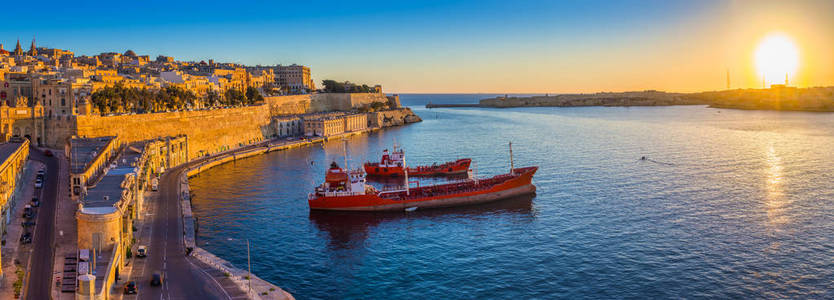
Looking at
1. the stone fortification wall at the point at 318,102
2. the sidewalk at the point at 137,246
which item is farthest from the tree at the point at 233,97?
the sidewalk at the point at 137,246

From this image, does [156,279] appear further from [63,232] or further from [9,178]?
[9,178]

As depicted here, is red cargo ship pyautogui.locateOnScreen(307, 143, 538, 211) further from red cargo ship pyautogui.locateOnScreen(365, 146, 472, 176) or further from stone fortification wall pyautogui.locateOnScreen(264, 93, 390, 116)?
stone fortification wall pyautogui.locateOnScreen(264, 93, 390, 116)

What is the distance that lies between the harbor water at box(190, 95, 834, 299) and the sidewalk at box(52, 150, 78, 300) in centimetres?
626

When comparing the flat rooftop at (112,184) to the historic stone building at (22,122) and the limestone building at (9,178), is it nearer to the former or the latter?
the limestone building at (9,178)

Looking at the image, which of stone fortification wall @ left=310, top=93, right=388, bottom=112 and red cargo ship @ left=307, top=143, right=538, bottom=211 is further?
stone fortification wall @ left=310, top=93, right=388, bottom=112

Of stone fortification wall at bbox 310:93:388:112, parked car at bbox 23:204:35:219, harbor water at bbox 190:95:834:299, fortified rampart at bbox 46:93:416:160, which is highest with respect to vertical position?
stone fortification wall at bbox 310:93:388:112

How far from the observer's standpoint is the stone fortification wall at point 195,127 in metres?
52.6

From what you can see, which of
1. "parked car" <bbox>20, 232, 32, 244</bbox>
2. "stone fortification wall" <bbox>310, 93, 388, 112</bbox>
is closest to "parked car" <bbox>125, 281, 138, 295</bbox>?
"parked car" <bbox>20, 232, 32, 244</bbox>

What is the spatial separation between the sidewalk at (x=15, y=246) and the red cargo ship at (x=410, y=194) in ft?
52.4

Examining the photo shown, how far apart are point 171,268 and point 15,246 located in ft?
19.8

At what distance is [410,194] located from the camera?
1667 inches

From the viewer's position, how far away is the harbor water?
25.2 m

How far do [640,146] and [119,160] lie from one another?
61.4m

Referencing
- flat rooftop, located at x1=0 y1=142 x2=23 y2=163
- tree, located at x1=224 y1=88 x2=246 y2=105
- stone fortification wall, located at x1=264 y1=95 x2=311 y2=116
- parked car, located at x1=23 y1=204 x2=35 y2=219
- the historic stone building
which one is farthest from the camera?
stone fortification wall, located at x1=264 y1=95 x2=311 y2=116
